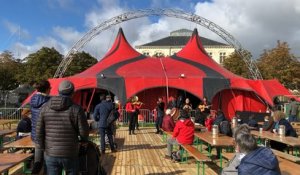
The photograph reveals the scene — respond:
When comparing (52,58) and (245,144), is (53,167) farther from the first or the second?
(52,58)

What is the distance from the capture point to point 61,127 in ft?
13.9

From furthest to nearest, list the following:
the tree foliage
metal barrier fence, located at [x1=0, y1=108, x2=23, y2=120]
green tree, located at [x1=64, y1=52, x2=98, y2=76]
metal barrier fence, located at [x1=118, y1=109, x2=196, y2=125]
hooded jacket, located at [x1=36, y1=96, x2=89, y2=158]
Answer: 1. green tree, located at [x1=64, y1=52, x2=98, y2=76]
2. the tree foliage
3. metal barrier fence, located at [x1=0, y1=108, x2=23, y2=120]
4. metal barrier fence, located at [x1=118, y1=109, x2=196, y2=125]
5. hooded jacket, located at [x1=36, y1=96, x2=89, y2=158]

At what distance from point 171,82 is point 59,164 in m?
14.6

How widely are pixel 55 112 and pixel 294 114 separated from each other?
13944 millimetres

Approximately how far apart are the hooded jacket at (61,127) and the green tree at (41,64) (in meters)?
35.7

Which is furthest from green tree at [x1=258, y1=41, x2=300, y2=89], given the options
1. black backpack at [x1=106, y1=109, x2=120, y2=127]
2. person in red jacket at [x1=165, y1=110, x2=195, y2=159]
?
person in red jacket at [x1=165, y1=110, x2=195, y2=159]

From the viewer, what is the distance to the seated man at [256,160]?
141 inches

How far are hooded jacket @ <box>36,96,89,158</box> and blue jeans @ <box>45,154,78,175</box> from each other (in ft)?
0.15

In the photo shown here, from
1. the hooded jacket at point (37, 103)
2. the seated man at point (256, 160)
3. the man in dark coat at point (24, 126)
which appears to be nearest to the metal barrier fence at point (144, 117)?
the man in dark coat at point (24, 126)

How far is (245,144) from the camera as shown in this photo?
3.76 m

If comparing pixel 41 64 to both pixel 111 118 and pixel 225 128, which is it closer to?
pixel 111 118

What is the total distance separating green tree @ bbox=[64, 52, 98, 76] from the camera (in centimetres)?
4585

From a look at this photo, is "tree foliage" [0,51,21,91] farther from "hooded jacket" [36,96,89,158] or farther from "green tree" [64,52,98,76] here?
"hooded jacket" [36,96,89,158]

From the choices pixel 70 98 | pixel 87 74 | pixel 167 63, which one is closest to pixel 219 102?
pixel 167 63
